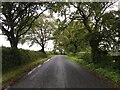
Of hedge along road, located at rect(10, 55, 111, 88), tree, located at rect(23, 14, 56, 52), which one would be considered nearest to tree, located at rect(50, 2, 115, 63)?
hedge along road, located at rect(10, 55, 111, 88)

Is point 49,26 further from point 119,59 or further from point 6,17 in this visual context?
point 119,59

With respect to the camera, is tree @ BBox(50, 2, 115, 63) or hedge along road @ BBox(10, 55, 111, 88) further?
tree @ BBox(50, 2, 115, 63)

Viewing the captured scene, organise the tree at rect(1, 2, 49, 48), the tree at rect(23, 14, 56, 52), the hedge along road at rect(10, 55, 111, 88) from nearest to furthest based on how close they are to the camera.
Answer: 1. the hedge along road at rect(10, 55, 111, 88)
2. the tree at rect(1, 2, 49, 48)
3. the tree at rect(23, 14, 56, 52)

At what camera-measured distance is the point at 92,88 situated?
42.0 ft

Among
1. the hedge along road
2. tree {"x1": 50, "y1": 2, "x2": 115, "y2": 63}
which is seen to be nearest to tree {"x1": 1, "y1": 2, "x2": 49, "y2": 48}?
tree {"x1": 50, "y1": 2, "x2": 115, "y2": 63}

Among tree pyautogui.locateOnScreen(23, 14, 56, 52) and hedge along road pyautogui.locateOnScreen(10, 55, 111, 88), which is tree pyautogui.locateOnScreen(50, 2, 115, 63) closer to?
hedge along road pyautogui.locateOnScreen(10, 55, 111, 88)

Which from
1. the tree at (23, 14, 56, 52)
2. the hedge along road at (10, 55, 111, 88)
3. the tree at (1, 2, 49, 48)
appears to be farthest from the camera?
the tree at (23, 14, 56, 52)

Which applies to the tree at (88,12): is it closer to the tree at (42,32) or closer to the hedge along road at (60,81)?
the hedge along road at (60,81)

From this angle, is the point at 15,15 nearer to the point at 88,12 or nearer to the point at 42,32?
the point at 88,12

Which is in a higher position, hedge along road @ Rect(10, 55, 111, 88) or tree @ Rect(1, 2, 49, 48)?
tree @ Rect(1, 2, 49, 48)

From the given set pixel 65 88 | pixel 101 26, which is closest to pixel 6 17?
pixel 101 26

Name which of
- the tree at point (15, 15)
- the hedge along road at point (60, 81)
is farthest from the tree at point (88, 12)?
the hedge along road at point (60, 81)

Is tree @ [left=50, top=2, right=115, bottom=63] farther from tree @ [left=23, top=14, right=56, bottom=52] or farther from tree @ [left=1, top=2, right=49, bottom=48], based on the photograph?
tree @ [left=23, top=14, right=56, bottom=52]

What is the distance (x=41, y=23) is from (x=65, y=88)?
63.1m
